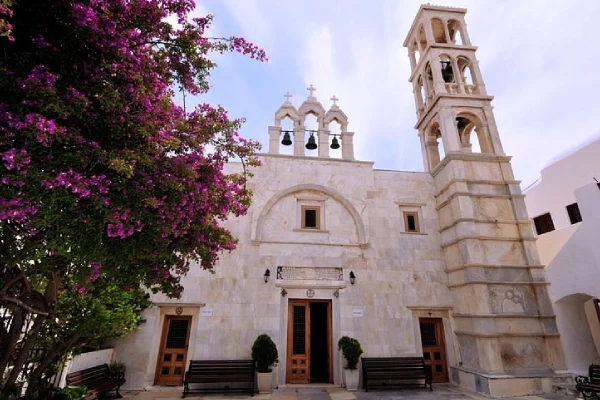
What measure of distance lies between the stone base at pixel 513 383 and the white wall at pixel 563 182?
326 inches

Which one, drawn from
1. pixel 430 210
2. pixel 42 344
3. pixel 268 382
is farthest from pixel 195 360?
pixel 430 210

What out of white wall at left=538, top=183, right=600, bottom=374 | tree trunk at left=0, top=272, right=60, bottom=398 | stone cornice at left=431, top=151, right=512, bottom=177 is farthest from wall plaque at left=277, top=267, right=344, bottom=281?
white wall at left=538, top=183, right=600, bottom=374

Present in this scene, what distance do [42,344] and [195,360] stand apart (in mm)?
3829

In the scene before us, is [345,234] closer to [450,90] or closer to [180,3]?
[450,90]

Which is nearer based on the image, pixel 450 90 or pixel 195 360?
pixel 195 360

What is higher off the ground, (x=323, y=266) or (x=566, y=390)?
(x=323, y=266)

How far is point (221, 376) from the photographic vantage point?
839 cm

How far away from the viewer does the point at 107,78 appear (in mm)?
3588

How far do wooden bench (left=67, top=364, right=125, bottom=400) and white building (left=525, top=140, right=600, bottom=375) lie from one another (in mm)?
15012

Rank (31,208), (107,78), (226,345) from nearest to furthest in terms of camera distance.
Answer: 1. (31,208)
2. (107,78)
3. (226,345)

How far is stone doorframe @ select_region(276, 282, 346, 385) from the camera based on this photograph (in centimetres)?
924

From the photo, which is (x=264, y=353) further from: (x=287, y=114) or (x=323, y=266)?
(x=287, y=114)

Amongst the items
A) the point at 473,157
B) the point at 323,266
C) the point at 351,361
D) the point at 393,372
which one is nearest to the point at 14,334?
the point at 323,266

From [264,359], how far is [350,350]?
103 inches
